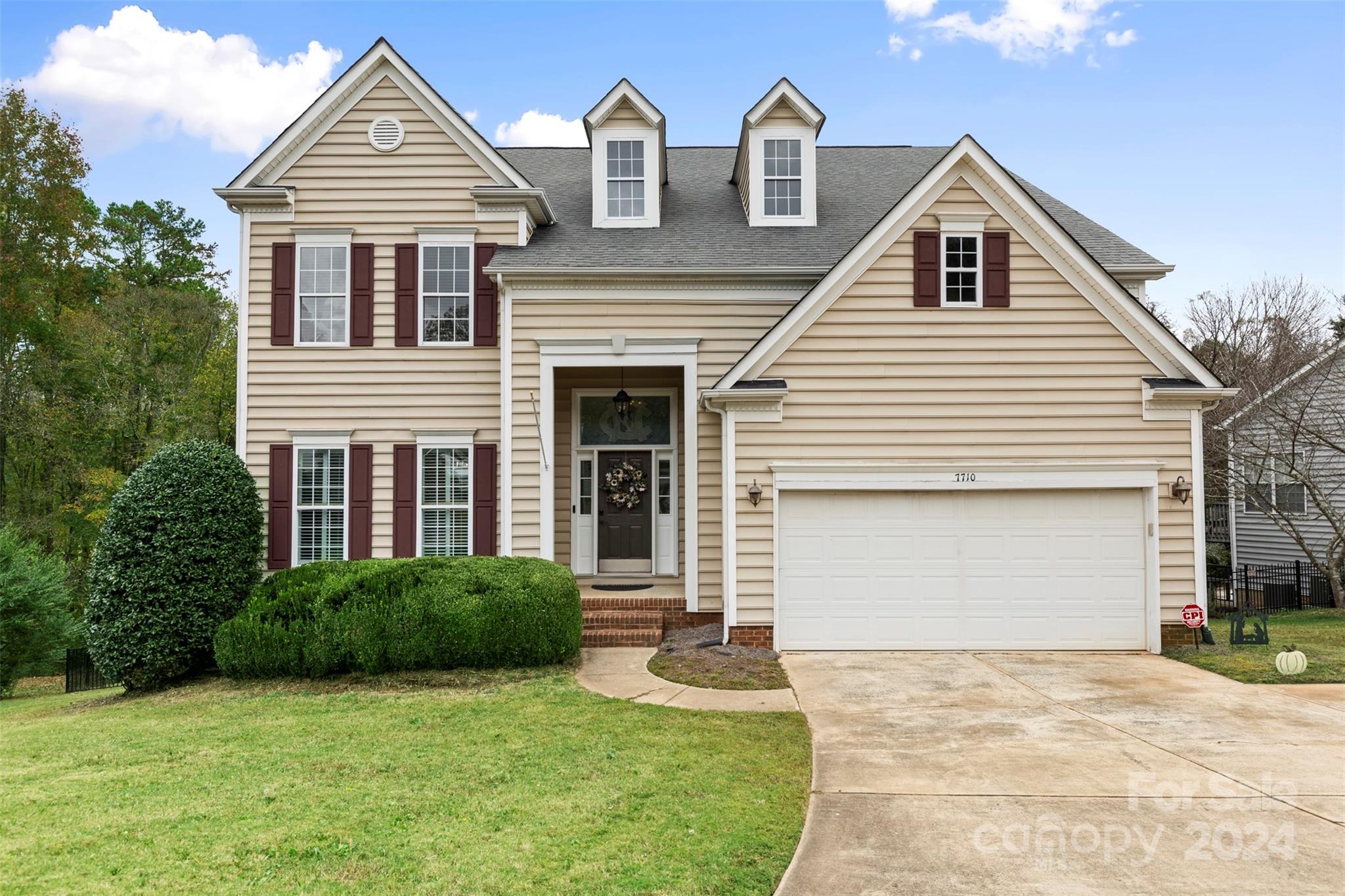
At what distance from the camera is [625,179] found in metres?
13.5

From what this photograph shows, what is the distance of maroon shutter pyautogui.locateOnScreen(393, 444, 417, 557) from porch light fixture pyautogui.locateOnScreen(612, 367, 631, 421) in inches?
138

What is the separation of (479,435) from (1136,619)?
984 cm

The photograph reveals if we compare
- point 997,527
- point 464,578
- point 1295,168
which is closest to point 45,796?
point 464,578

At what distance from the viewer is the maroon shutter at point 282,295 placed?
40.6 feet

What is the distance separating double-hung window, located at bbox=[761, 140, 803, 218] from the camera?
13.6m

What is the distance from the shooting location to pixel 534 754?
632cm

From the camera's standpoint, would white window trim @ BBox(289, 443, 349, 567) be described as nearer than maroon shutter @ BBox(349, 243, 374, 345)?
Yes

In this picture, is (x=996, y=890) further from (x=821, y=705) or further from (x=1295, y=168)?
(x=1295, y=168)

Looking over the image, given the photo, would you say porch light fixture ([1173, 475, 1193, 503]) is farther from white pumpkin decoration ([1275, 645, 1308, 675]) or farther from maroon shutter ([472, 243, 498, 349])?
maroon shutter ([472, 243, 498, 349])

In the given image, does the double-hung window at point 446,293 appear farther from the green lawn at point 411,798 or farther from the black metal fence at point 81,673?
the black metal fence at point 81,673

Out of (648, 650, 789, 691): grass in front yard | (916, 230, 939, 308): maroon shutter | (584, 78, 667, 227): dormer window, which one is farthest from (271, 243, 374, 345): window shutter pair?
(916, 230, 939, 308): maroon shutter

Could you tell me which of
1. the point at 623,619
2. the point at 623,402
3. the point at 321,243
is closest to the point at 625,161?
the point at 623,402

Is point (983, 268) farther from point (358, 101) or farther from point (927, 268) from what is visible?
point (358, 101)

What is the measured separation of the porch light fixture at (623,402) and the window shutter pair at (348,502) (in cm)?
406
